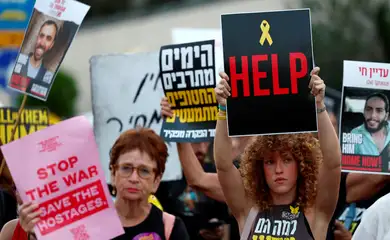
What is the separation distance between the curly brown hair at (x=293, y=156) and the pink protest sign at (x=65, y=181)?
0.71 meters

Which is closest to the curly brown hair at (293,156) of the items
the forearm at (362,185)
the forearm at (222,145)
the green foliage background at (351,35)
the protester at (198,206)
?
the forearm at (222,145)

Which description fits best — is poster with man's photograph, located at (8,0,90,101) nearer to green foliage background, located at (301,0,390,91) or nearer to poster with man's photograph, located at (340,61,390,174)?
poster with man's photograph, located at (340,61,390,174)

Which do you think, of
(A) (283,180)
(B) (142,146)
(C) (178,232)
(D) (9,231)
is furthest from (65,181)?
(A) (283,180)

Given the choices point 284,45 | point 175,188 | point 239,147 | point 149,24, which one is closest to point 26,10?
point 175,188

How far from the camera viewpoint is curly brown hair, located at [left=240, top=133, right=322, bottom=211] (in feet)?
19.1

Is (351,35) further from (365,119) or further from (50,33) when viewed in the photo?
(50,33)

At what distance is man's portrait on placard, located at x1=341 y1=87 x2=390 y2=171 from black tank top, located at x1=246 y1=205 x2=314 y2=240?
1248 mm

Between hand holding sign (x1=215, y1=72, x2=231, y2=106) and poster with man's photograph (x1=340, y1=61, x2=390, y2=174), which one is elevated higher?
hand holding sign (x1=215, y1=72, x2=231, y2=106)

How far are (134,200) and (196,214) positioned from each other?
2.33 m

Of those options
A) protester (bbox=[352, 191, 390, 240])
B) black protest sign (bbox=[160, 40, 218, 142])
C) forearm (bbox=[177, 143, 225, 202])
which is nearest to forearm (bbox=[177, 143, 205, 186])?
forearm (bbox=[177, 143, 225, 202])

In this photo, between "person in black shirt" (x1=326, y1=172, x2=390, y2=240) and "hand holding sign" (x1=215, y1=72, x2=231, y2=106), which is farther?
"person in black shirt" (x1=326, y1=172, x2=390, y2=240)

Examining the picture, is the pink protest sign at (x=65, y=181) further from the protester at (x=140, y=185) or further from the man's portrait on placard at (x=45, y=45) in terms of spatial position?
the man's portrait on placard at (x=45, y=45)

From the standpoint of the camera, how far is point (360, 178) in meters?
7.11

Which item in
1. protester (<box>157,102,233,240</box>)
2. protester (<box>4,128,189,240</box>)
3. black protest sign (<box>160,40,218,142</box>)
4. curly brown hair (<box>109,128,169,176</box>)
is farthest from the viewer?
protester (<box>157,102,233,240</box>)
